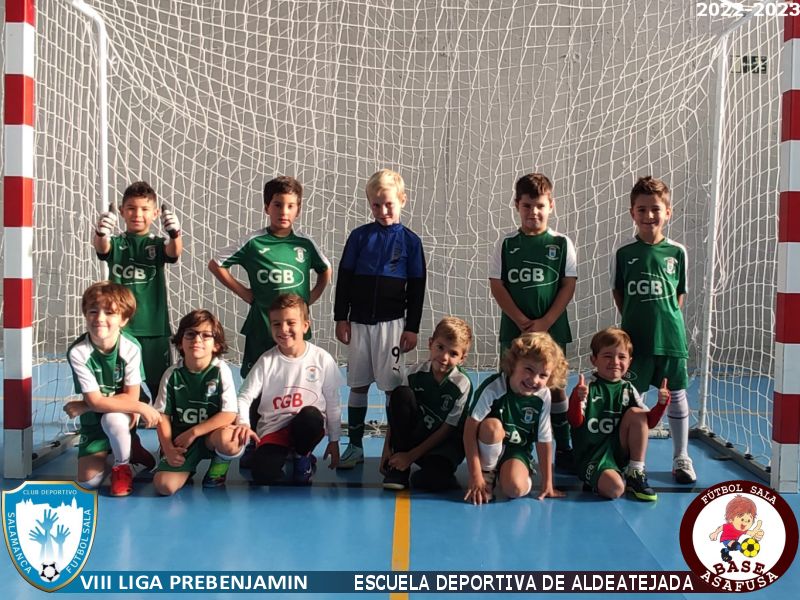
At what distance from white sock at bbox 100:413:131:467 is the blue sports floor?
0.15 meters

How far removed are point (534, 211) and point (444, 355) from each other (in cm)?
77

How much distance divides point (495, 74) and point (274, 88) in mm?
1772

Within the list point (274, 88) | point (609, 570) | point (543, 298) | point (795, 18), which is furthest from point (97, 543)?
point (274, 88)

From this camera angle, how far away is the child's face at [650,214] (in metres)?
3.37

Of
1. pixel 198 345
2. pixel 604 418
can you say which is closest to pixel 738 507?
pixel 604 418

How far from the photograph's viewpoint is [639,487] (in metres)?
3.15

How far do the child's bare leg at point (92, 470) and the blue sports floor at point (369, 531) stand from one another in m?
0.12

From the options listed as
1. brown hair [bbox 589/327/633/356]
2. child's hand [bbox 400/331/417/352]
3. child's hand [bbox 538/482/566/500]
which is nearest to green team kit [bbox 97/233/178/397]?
child's hand [bbox 400/331/417/352]

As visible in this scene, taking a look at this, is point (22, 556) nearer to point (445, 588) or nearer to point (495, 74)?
point (445, 588)

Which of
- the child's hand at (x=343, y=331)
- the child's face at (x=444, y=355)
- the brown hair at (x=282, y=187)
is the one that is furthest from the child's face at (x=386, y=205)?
the child's face at (x=444, y=355)

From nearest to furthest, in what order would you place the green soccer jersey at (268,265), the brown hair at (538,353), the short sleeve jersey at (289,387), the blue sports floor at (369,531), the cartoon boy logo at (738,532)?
the cartoon boy logo at (738,532), the blue sports floor at (369,531), the brown hair at (538,353), the short sleeve jersey at (289,387), the green soccer jersey at (268,265)

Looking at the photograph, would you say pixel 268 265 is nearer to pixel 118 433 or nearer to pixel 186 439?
pixel 186 439

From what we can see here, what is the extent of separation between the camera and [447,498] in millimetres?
3137

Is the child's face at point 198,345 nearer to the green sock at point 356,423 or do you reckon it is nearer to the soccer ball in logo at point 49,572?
the green sock at point 356,423
